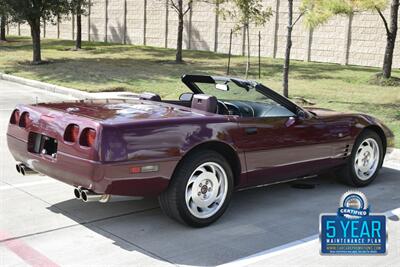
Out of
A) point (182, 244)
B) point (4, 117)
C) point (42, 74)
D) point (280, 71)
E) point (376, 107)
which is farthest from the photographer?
point (280, 71)

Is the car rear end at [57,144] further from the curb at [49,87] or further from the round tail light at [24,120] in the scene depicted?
the curb at [49,87]

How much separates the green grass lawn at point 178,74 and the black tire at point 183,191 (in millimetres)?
4879

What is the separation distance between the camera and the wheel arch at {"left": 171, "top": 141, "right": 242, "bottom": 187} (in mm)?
4789

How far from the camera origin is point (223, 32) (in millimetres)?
27984

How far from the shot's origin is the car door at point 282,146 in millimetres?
5211

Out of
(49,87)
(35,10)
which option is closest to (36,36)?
(35,10)

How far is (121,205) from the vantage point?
554 centimetres

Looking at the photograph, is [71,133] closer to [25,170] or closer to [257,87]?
[25,170]

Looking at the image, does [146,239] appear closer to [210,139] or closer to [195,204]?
[195,204]

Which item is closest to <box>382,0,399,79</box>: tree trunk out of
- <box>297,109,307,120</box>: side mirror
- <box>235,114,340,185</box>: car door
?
<box>235,114,340,185</box>: car door

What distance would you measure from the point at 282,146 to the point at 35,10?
16695 millimetres

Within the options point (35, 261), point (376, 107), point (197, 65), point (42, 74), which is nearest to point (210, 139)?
point (35, 261)

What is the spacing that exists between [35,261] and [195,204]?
1460 mm

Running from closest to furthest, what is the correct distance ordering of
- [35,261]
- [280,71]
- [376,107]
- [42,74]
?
[35,261] → [376,107] → [42,74] → [280,71]
